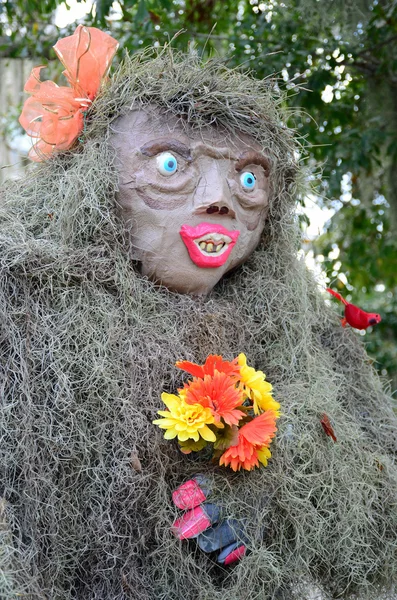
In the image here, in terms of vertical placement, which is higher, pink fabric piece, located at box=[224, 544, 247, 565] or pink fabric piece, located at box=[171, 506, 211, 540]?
pink fabric piece, located at box=[171, 506, 211, 540]

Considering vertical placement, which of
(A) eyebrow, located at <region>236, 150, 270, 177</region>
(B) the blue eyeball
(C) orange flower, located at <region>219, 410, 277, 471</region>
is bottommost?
(C) orange flower, located at <region>219, 410, 277, 471</region>

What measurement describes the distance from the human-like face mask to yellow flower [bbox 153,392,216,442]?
330 millimetres

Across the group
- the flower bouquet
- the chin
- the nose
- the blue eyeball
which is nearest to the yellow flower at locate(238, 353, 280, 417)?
the flower bouquet

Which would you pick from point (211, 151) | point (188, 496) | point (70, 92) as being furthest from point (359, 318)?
point (70, 92)

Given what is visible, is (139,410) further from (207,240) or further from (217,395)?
(207,240)

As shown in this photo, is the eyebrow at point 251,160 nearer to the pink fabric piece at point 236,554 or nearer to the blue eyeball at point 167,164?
the blue eyeball at point 167,164

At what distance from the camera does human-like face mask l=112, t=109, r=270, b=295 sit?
1.73 metres

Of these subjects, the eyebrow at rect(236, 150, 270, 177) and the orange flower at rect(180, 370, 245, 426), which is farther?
the eyebrow at rect(236, 150, 270, 177)

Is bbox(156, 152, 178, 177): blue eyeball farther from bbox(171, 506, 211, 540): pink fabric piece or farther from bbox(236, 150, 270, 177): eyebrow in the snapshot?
bbox(171, 506, 211, 540): pink fabric piece

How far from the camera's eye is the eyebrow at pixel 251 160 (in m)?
1.80

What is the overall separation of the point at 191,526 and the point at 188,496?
0.06m

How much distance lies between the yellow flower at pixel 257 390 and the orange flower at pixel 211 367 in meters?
0.02

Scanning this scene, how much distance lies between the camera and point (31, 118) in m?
1.93

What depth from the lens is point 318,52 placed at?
2754 mm
